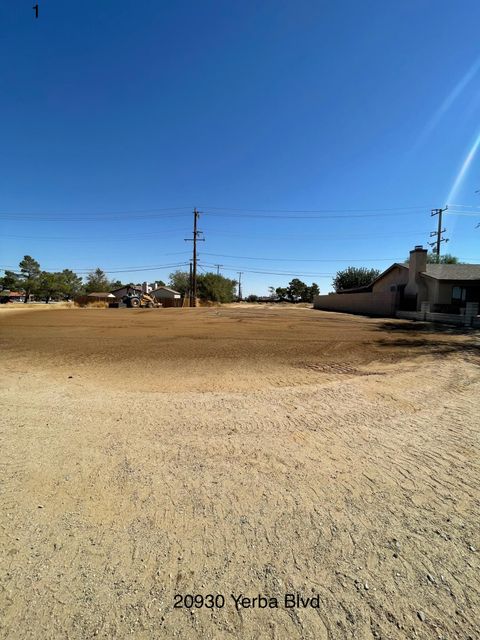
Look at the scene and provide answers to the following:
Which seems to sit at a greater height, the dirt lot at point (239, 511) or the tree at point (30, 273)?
the tree at point (30, 273)

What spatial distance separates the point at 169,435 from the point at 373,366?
5745 millimetres

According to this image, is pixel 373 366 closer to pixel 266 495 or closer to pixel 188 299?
pixel 266 495

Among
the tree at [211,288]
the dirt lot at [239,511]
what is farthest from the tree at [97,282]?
the dirt lot at [239,511]

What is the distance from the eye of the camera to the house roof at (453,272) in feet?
87.8

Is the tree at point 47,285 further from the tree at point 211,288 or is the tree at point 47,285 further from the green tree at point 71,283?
the tree at point 211,288

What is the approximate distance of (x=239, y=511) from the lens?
2584mm

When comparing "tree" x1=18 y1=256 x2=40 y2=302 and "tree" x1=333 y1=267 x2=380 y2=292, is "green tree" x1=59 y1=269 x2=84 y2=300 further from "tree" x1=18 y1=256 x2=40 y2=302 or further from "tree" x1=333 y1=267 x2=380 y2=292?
"tree" x1=333 y1=267 x2=380 y2=292

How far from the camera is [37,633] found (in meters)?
1.66

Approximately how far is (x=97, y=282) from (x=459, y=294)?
109 m

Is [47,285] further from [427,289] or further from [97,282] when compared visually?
[427,289]

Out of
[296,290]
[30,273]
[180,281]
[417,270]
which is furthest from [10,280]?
[417,270]

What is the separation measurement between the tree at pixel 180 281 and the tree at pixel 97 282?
25.2 meters

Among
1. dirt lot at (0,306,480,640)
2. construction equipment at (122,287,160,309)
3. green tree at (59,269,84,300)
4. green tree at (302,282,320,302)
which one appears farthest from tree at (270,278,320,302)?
dirt lot at (0,306,480,640)

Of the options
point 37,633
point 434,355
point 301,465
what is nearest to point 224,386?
point 301,465
